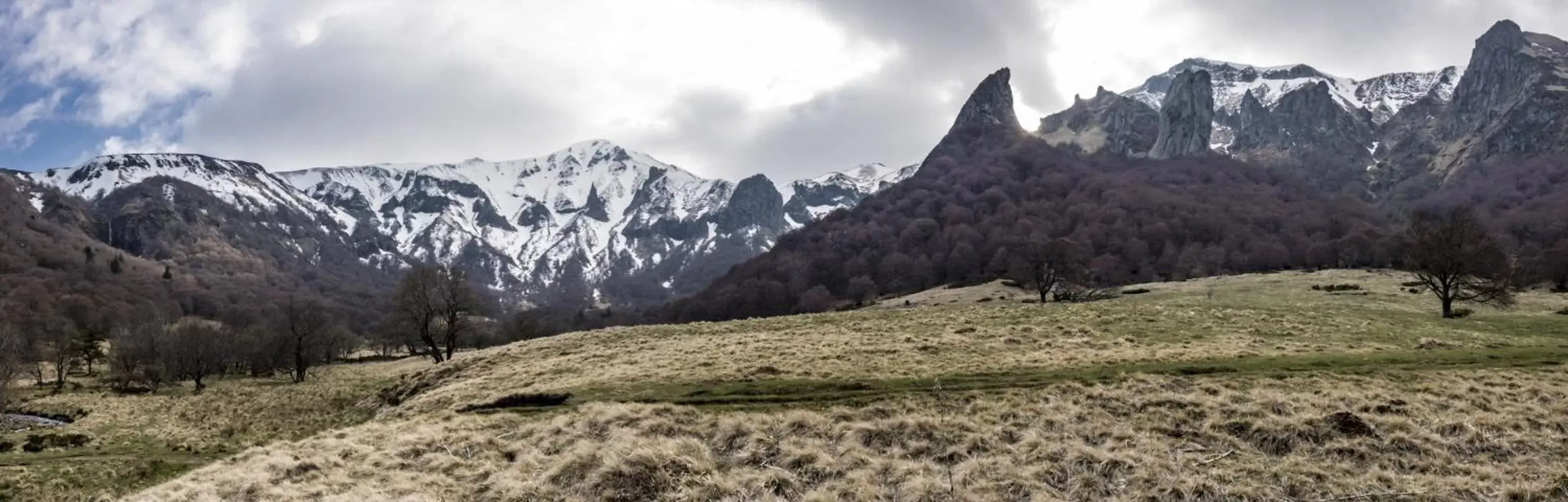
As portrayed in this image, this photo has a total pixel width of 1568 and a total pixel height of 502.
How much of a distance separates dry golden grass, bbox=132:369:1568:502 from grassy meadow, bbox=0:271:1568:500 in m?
0.07

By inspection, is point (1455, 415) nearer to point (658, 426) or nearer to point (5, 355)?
point (658, 426)

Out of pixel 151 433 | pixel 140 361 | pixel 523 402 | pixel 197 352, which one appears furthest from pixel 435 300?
pixel 523 402

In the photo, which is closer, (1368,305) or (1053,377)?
(1053,377)

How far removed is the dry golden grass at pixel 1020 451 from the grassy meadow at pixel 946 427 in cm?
7

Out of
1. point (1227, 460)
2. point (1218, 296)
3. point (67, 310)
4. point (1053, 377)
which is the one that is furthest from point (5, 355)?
point (67, 310)

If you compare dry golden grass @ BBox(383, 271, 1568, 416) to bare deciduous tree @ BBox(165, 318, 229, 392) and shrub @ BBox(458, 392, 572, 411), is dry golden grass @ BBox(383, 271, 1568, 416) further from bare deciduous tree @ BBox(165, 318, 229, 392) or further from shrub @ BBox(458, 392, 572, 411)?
bare deciduous tree @ BBox(165, 318, 229, 392)

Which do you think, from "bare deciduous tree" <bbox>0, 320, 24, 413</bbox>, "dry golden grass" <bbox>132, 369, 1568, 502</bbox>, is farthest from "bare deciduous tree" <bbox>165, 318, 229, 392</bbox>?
"dry golden grass" <bbox>132, 369, 1568, 502</bbox>

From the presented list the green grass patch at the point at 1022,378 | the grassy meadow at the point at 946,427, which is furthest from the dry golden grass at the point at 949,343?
the green grass patch at the point at 1022,378

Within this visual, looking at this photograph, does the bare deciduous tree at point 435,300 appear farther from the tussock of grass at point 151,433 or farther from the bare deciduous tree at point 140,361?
the bare deciduous tree at point 140,361

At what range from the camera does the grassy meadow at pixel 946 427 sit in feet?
50.0

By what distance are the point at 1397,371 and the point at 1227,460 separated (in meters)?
12.4

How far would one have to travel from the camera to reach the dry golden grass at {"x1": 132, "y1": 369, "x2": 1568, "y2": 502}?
1470 centimetres

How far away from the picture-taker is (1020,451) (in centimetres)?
1681

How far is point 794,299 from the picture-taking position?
7387 inches
